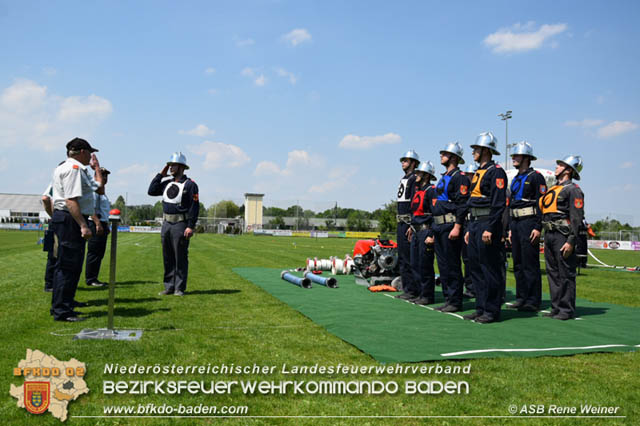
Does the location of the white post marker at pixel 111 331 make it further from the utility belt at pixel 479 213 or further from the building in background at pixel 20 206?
the building in background at pixel 20 206

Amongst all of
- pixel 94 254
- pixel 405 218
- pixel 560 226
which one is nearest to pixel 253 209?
pixel 94 254

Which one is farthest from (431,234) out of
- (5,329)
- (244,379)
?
(5,329)

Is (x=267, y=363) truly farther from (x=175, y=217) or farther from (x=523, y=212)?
(x=523, y=212)

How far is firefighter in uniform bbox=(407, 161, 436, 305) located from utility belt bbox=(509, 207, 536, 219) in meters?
1.45

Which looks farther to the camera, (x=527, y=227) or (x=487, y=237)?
(x=527, y=227)

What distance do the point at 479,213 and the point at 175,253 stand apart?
5.33 metres

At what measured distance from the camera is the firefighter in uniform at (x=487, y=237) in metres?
6.31

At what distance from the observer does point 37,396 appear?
3127 millimetres

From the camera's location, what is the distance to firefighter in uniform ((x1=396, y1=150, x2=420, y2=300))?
837cm

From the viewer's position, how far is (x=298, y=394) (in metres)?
3.46

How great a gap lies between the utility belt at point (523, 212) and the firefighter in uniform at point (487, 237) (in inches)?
59.2

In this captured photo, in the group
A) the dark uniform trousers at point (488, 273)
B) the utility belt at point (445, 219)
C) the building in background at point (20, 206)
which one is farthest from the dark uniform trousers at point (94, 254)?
the building in background at point (20, 206)

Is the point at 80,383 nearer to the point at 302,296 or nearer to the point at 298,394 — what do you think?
the point at 298,394

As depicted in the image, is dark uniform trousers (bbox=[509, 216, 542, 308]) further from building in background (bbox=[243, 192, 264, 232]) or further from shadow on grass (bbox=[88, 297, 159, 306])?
building in background (bbox=[243, 192, 264, 232])
